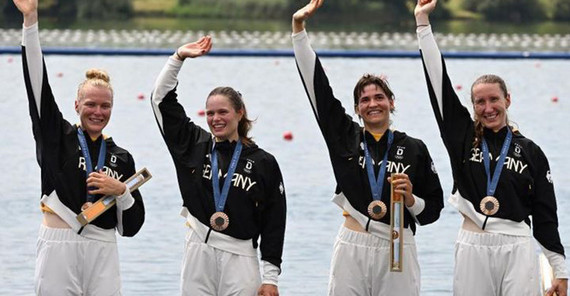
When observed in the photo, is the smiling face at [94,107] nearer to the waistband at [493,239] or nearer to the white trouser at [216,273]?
the white trouser at [216,273]

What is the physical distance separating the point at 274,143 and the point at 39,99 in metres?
11.7

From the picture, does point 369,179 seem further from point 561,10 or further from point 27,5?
point 561,10

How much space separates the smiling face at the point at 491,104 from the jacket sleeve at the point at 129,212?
152 centimetres

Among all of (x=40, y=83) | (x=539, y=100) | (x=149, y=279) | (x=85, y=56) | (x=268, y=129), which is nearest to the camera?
(x=40, y=83)

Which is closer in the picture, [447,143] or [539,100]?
[447,143]

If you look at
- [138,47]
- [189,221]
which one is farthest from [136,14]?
[189,221]

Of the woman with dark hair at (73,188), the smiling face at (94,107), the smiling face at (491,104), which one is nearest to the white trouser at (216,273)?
the woman with dark hair at (73,188)

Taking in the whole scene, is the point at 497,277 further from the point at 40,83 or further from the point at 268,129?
the point at 268,129

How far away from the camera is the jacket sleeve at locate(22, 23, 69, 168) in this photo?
6.05 m

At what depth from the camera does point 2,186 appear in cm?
1416

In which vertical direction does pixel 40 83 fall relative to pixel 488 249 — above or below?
above

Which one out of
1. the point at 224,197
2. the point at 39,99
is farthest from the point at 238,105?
the point at 39,99

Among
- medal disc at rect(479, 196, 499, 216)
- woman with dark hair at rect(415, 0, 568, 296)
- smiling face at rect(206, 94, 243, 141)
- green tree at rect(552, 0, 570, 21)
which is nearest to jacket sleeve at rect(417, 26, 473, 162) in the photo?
woman with dark hair at rect(415, 0, 568, 296)

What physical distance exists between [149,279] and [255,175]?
3.87 m
